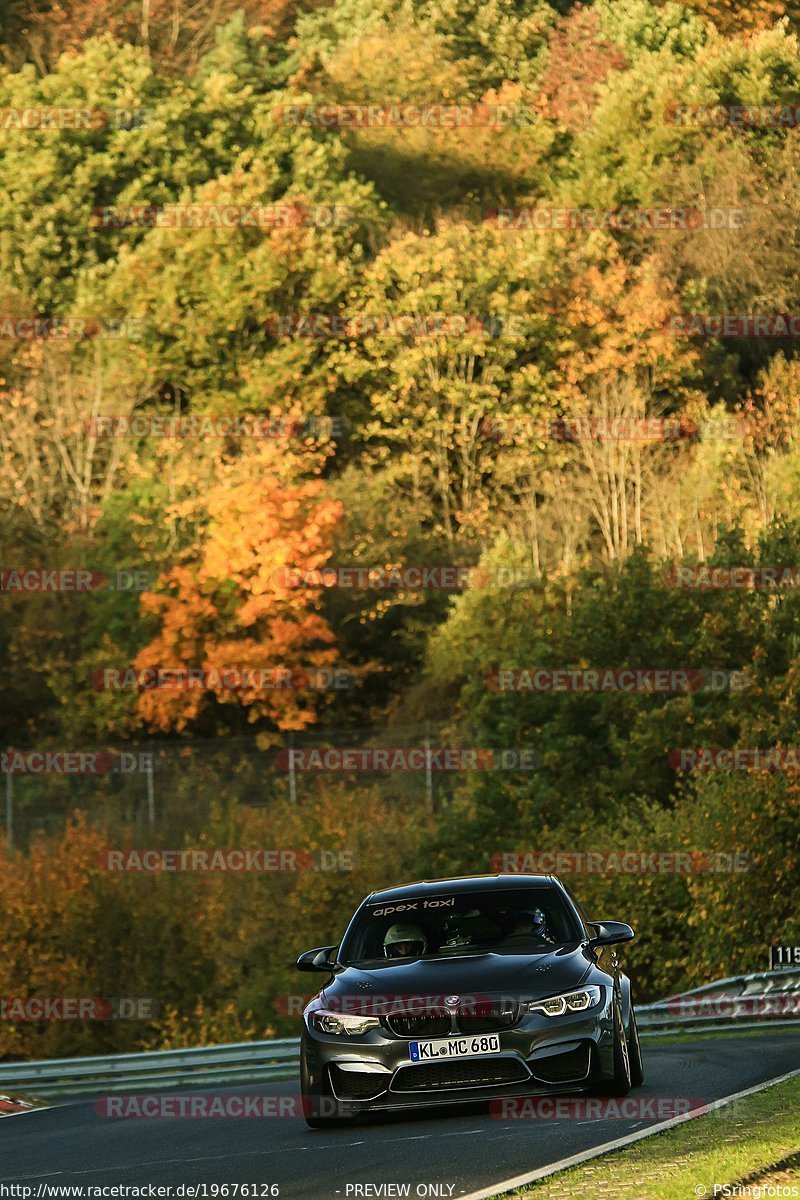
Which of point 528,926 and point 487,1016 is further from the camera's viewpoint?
point 528,926

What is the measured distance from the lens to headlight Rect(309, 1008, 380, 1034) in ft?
39.9

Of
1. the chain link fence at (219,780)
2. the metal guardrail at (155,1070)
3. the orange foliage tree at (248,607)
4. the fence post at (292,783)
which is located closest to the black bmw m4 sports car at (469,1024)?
the metal guardrail at (155,1070)

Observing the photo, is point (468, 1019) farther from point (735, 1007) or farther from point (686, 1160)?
point (735, 1007)

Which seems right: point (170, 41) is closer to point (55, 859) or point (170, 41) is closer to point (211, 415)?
point (211, 415)

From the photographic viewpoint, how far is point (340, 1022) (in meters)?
12.3

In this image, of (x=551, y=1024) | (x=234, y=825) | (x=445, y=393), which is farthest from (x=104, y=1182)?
(x=445, y=393)

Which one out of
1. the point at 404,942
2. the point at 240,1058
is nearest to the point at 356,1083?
the point at 404,942

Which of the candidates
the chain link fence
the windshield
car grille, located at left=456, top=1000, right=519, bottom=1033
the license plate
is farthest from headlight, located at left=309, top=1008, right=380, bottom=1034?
the chain link fence

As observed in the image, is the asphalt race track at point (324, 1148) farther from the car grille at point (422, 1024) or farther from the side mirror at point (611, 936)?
the side mirror at point (611, 936)

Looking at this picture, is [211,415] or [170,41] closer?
[211,415]

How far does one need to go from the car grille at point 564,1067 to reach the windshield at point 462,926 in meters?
0.97

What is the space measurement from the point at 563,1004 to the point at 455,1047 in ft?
2.17

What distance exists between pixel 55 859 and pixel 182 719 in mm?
12068

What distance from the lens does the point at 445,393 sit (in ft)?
191
